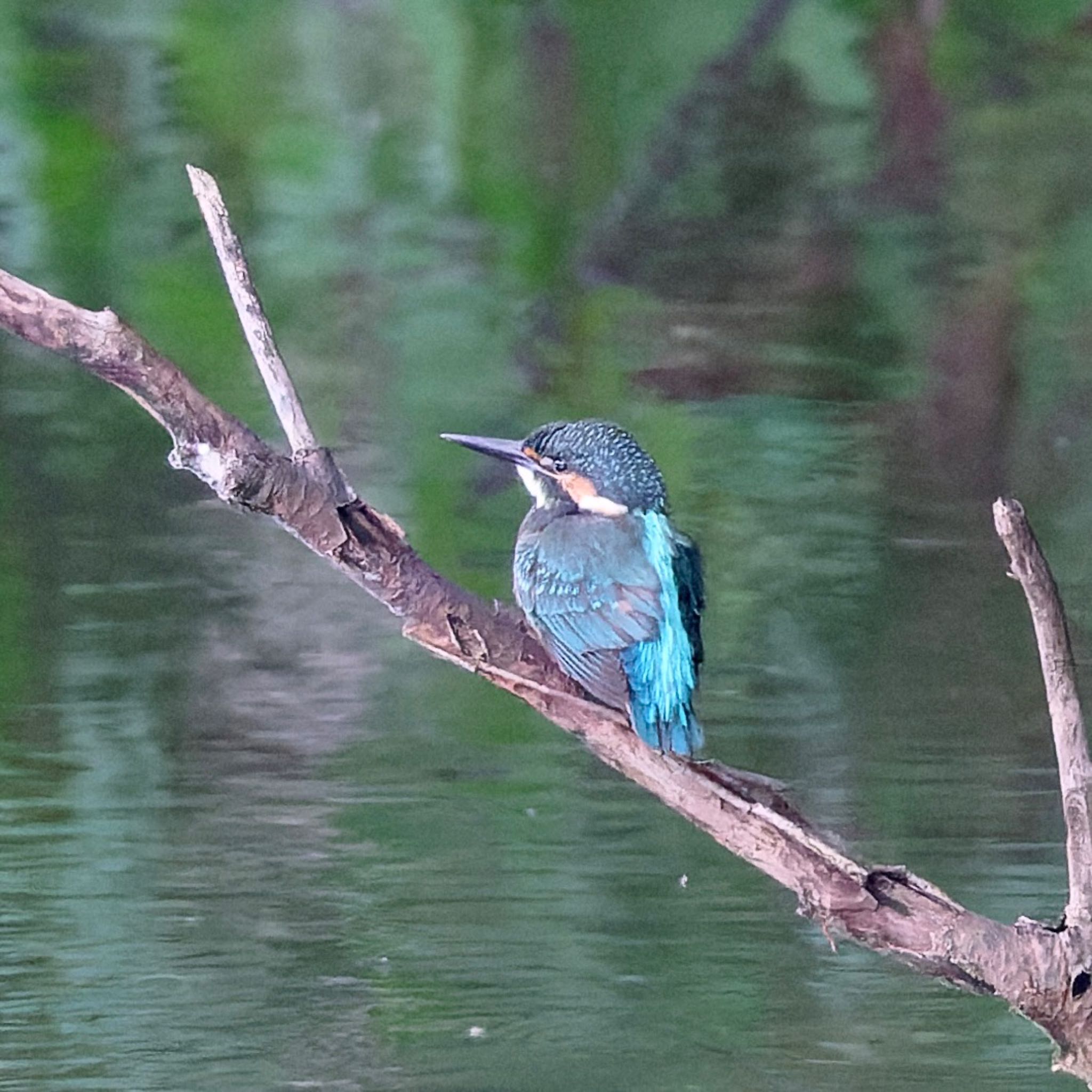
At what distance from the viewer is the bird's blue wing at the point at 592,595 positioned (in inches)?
49.5

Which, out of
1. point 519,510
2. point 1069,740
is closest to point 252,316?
point 1069,740

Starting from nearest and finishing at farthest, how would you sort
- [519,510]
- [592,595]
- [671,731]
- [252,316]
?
1. [252,316]
2. [671,731]
3. [592,595]
4. [519,510]

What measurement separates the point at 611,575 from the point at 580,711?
5.0 inches

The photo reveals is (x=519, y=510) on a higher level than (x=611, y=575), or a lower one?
higher

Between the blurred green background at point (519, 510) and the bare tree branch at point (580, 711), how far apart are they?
1.59ft

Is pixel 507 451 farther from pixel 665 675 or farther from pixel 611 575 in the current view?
pixel 665 675

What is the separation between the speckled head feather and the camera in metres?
1.42

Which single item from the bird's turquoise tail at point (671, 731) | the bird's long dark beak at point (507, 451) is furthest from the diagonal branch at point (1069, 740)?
the bird's long dark beak at point (507, 451)

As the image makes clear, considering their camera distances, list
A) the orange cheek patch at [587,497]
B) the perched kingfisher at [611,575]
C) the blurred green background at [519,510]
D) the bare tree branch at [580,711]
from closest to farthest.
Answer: the bare tree branch at [580,711], the perched kingfisher at [611,575], the orange cheek patch at [587,497], the blurred green background at [519,510]

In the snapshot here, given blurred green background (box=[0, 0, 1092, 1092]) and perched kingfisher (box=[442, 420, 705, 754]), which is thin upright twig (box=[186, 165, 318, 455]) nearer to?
perched kingfisher (box=[442, 420, 705, 754])

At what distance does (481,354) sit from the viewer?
8.16ft

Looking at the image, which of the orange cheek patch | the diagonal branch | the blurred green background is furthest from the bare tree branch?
the blurred green background

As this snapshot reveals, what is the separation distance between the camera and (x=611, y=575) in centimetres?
134

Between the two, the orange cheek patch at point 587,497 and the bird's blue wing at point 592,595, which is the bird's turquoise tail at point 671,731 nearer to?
the bird's blue wing at point 592,595
